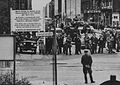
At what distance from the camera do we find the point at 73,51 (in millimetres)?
30250

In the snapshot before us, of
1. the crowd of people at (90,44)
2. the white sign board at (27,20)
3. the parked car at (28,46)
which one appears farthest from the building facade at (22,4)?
the parked car at (28,46)

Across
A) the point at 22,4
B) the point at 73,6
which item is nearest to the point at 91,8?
the point at 73,6

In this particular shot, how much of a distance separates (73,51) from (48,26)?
7.40 meters

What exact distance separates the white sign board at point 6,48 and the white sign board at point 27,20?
1455 mm

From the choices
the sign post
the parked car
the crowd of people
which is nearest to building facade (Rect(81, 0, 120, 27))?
the crowd of people

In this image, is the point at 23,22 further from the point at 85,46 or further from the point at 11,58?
the point at 85,46

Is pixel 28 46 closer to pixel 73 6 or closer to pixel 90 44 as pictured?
pixel 90 44

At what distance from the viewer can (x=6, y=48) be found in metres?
9.20

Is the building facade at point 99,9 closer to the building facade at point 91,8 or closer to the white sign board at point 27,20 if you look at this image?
the building facade at point 91,8

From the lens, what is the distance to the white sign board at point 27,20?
1073cm

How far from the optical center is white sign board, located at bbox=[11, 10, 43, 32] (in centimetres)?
1073

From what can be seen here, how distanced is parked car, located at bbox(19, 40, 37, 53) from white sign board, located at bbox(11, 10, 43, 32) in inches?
658

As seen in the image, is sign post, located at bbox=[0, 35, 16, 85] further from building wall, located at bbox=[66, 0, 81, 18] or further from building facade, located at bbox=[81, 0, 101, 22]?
building facade, located at bbox=[81, 0, 101, 22]

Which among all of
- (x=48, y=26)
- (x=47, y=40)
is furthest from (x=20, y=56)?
(x=48, y=26)
